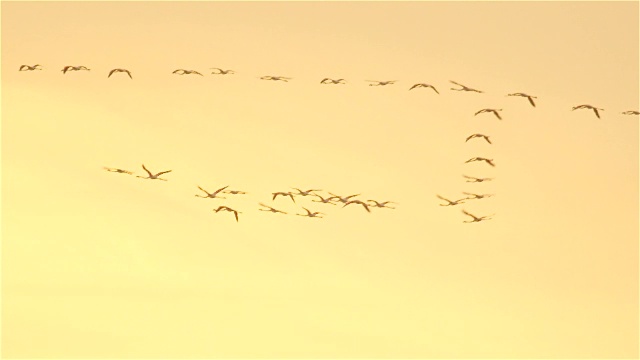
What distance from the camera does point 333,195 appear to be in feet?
62.8

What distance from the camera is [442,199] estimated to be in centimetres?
1945

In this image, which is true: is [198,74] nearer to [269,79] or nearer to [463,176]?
[269,79]

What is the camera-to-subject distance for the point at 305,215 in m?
19.8

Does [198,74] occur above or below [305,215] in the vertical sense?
above

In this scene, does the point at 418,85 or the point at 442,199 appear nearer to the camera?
the point at 418,85

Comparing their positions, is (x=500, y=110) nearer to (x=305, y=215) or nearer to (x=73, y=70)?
(x=305, y=215)

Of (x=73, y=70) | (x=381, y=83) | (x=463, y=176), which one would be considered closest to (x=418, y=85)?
(x=381, y=83)

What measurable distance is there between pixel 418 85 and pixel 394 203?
2141 mm

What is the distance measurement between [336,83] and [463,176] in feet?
7.41

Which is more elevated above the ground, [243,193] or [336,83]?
[336,83]

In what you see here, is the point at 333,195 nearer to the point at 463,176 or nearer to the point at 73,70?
the point at 463,176

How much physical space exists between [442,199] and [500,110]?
57.8 inches

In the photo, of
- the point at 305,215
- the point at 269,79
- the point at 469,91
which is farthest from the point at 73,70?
the point at 469,91

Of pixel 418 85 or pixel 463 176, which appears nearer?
pixel 418 85
